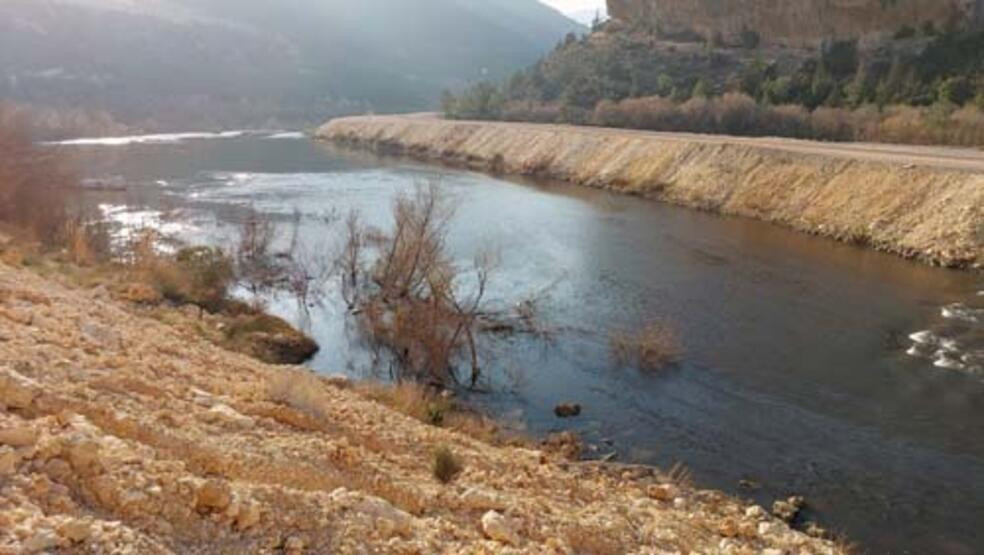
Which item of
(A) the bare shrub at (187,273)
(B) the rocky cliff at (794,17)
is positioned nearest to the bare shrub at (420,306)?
(A) the bare shrub at (187,273)

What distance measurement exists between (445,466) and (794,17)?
95643 mm

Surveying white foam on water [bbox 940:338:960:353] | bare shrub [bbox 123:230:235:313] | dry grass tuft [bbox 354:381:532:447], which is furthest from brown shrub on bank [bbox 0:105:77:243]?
white foam on water [bbox 940:338:960:353]

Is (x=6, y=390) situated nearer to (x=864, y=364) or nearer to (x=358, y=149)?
(x=864, y=364)

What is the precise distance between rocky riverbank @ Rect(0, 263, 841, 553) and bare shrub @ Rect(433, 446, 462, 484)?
122mm

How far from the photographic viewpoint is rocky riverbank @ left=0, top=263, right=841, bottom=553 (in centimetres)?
740

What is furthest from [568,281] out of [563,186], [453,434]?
[563,186]

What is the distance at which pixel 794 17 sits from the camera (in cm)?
9588

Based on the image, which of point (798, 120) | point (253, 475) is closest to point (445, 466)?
point (253, 475)

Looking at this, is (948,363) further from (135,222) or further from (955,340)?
(135,222)

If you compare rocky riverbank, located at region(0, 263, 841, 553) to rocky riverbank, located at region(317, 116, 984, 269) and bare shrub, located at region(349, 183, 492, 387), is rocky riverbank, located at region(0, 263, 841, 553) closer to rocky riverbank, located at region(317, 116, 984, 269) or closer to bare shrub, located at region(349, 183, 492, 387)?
bare shrub, located at region(349, 183, 492, 387)

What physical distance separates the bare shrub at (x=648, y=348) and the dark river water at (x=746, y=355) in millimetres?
362

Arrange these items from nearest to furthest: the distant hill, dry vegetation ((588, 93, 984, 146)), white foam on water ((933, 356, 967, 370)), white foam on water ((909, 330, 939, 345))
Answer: white foam on water ((933, 356, 967, 370)), white foam on water ((909, 330, 939, 345)), dry vegetation ((588, 93, 984, 146)), the distant hill

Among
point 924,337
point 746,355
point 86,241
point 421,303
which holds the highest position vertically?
point 924,337

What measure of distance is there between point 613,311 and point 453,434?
462 inches
